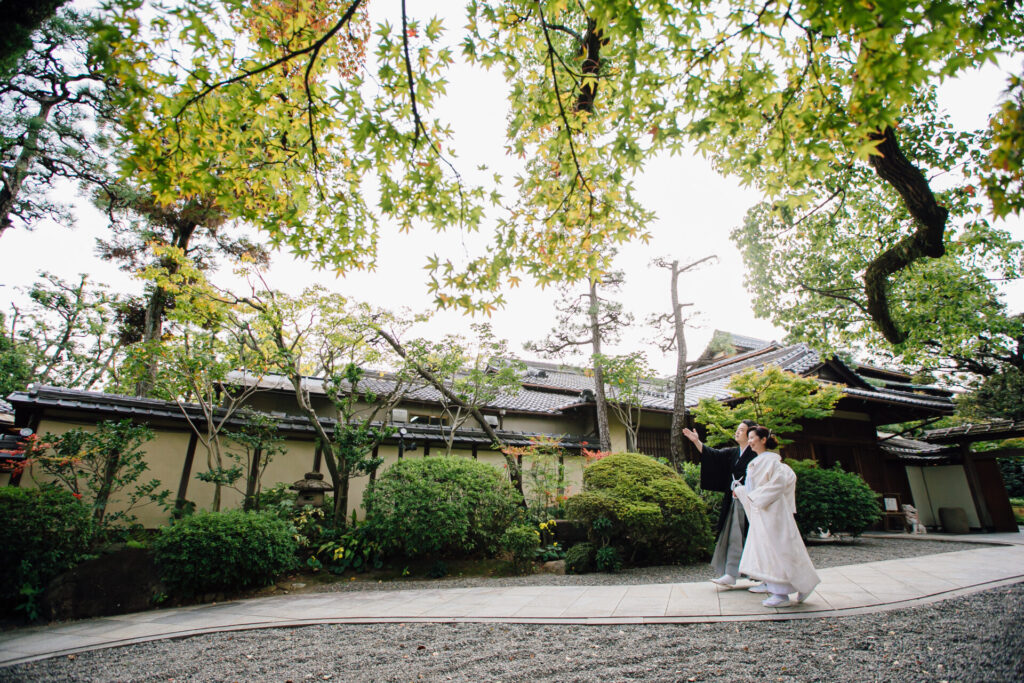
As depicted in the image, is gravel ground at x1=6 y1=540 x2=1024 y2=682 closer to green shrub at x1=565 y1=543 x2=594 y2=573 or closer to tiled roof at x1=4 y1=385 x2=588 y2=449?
green shrub at x1=565 y1=543 x2=594 y2=573

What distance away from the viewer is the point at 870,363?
22688 millimetres

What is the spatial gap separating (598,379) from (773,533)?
745 cm

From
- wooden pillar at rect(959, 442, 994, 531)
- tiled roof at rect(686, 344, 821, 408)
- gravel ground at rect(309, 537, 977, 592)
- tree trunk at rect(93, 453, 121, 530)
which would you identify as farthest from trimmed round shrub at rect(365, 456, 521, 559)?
wooden pillar at rect(959, 442, 994, 531)

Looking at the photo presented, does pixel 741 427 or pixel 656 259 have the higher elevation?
pixel 656 259

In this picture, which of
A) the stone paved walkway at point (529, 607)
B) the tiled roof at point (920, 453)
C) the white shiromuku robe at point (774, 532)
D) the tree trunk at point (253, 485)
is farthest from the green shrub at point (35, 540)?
the tiled roof at point (920, 453)

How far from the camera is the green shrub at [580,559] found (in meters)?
6.65

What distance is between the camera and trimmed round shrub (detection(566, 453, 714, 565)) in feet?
21.7

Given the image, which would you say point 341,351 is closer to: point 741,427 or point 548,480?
point 548,480

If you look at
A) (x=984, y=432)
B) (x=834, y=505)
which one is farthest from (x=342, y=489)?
(x=984, y=432)

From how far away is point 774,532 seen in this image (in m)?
4.27

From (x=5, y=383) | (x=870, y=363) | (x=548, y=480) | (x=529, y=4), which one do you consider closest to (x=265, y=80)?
(x=529, y=4)

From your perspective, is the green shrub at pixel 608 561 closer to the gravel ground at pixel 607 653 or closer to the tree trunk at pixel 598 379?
the gravel ground at pixel 607 653

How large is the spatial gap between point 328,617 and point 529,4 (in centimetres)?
577

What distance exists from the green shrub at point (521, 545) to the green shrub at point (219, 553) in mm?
3051
